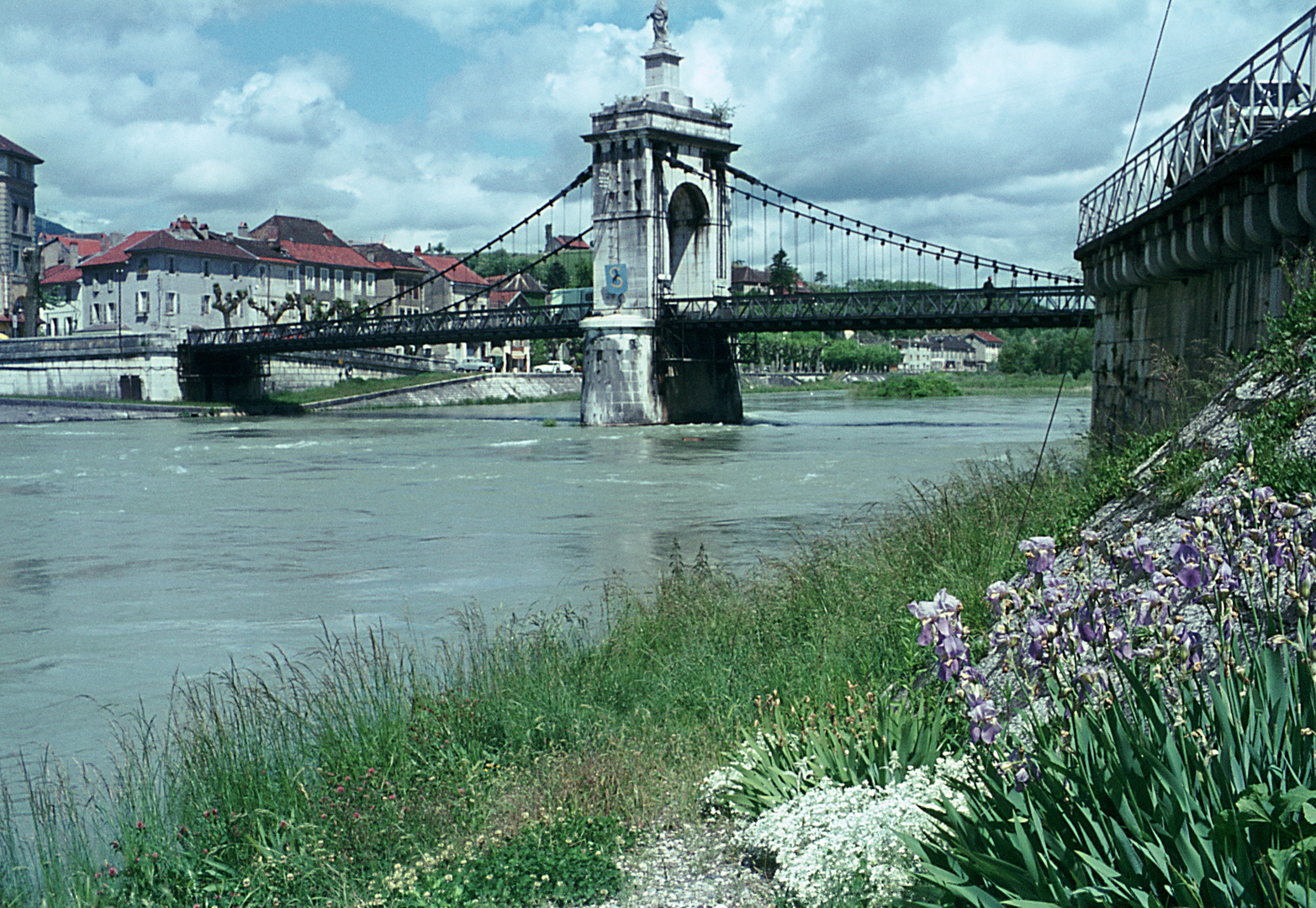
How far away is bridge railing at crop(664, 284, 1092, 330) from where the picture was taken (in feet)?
136

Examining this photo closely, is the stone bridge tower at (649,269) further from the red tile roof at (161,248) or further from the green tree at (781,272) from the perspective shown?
the green tree at (781,272)

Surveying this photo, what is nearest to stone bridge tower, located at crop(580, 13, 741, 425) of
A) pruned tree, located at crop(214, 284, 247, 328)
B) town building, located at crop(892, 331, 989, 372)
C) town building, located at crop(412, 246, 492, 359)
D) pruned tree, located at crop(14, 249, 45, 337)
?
pruned tree, located at crop(214, 284, 247, 328)

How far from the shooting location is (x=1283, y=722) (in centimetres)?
293

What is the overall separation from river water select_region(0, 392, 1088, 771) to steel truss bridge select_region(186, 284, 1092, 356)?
175 inches

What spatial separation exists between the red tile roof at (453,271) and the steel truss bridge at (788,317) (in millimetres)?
51880

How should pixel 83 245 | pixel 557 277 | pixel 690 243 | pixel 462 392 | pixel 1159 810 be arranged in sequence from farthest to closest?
1. pixel 557 277
2. pixel 83 245
3. pixel 462 392
4. pixel 690 243
5. pixel 1159 810

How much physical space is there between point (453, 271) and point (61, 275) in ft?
106

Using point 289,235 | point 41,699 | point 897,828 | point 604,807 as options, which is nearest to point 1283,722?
point 897,828

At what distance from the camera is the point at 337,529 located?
1778 centimetres

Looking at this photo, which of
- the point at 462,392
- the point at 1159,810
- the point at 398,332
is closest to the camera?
the point at 1159,810

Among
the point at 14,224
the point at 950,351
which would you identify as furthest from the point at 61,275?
the point at 950,351

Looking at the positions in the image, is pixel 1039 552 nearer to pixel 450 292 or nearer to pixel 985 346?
pixel 450 292

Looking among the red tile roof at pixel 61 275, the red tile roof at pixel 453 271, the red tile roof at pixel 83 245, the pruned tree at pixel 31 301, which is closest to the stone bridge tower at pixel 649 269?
the pruned tree at pixel 31 301

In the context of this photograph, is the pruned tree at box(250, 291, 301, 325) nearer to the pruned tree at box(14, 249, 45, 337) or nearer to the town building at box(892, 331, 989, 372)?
the pruned tree at box(14, 249, 45, 337)
